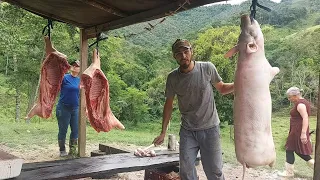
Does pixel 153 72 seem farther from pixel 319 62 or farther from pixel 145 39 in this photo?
pixel 319 62

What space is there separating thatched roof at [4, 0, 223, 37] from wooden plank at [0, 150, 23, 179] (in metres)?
2.09

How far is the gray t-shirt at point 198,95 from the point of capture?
3.48 meters

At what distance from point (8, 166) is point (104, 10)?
2363 mm

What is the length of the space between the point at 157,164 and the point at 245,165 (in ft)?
8.29

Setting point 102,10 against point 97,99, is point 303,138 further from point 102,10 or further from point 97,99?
point 102,10

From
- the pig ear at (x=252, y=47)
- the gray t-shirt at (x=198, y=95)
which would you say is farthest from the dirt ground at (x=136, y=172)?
the pig ear at (x=252, y=47)

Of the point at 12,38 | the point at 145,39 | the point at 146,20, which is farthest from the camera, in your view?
the point at 145,39

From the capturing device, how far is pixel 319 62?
15.3 meters

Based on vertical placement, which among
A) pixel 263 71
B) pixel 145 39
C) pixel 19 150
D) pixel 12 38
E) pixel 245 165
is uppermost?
pixel 145 39

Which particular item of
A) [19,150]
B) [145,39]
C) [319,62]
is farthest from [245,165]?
[145,39]

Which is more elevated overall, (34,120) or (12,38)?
(12,38)

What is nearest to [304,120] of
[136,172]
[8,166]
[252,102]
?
[136,172]

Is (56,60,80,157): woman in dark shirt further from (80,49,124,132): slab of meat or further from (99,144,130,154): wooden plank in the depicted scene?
(80,49,124,132): slab of meat

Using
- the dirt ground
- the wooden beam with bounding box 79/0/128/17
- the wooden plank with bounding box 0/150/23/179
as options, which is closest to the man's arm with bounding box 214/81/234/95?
the wooden beam with bounding box 79/0/128/17
